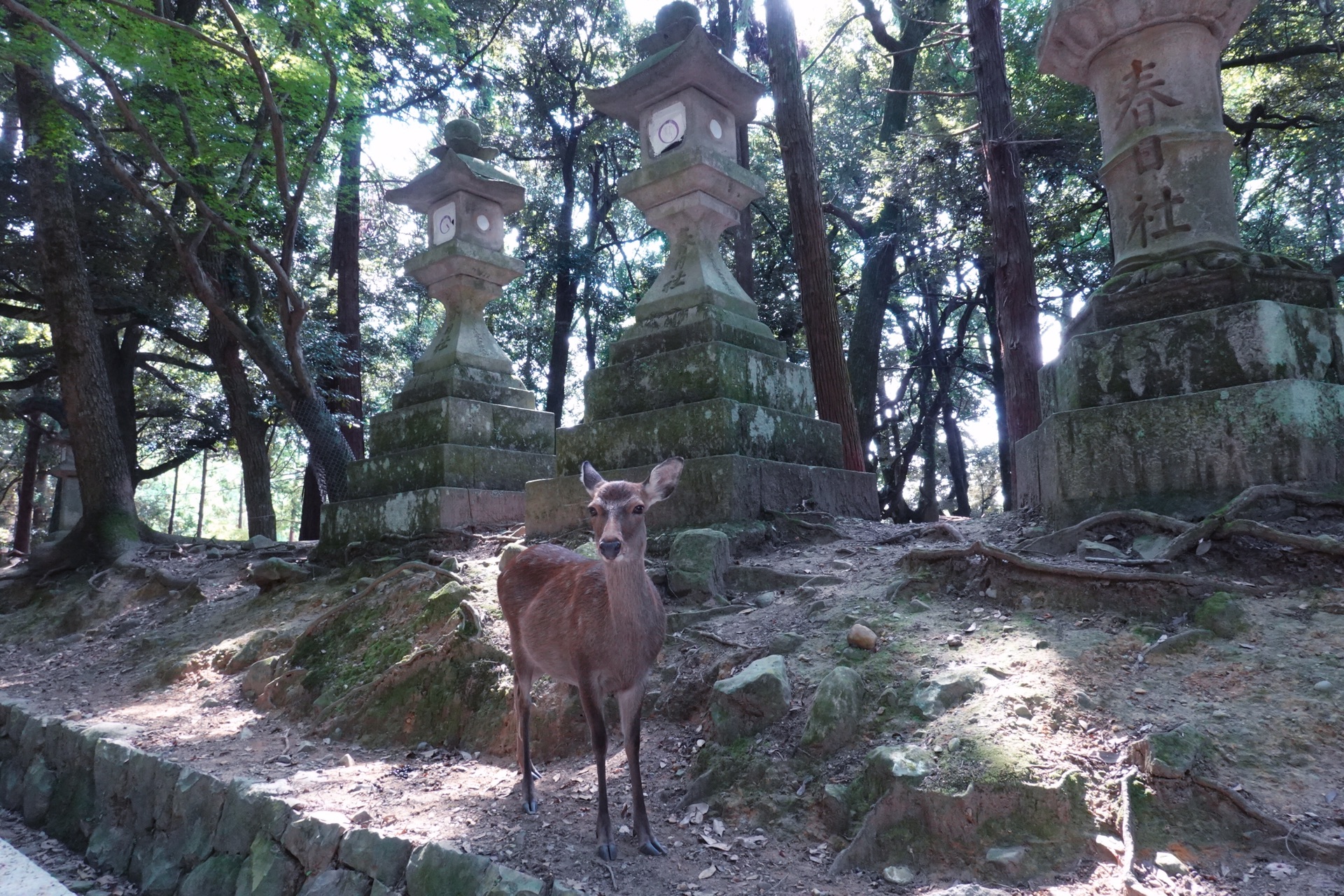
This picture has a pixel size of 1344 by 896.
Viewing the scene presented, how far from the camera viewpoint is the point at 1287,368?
4.14 meters

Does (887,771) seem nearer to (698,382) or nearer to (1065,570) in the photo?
(1065,570)

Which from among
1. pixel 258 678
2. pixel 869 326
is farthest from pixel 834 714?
pixel 869 326

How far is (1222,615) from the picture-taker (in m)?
3.38

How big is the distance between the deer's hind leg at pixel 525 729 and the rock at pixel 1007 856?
73.7 inches

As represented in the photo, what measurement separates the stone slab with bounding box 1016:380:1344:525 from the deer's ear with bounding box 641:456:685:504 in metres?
2.39

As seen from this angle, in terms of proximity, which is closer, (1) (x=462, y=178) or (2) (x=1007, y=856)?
(2) (x=1007, y=856)

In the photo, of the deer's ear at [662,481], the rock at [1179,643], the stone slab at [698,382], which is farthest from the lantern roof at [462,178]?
the rock at [1179,643]

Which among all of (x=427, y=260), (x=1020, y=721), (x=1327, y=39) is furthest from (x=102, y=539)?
(x=1327, y=39)

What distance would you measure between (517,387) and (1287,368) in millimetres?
6486

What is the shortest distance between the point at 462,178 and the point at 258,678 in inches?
198

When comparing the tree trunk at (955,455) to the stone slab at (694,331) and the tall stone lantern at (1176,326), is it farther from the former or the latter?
the tall stone lantern at (1176,326)

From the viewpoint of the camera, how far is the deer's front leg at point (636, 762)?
10.1 ft

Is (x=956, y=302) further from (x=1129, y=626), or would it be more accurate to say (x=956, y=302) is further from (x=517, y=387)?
(x=1129, y=626)

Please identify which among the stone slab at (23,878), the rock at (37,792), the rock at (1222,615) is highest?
the rock at (1222,615)
